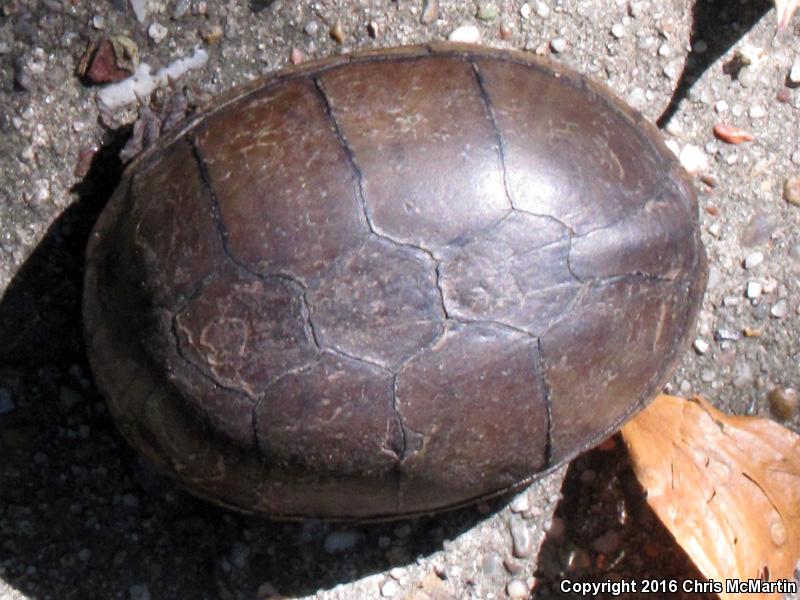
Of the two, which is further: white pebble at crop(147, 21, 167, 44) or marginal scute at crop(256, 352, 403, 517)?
white pebble at crop(147, 21, 167, 44)

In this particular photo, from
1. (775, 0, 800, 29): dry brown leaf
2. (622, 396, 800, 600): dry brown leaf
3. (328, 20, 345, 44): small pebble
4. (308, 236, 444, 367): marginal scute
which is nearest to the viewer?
(308, 236, 444, 367): marginal scute

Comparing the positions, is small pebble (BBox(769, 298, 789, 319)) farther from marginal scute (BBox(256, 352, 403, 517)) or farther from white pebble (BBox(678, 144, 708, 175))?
marginal scute (BBox(256, 352, 403, 517))

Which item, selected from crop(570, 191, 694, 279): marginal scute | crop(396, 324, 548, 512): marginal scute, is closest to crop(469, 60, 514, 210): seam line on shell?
crop(570, 191, 694, 279): marginal scute

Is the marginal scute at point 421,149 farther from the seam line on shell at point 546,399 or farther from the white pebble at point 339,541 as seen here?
the white pebble at point 339,541

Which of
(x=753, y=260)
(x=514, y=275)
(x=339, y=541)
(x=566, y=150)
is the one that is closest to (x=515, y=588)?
(x=339, y=541)

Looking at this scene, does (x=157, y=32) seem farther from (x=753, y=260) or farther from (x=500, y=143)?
(x=753, y=260)

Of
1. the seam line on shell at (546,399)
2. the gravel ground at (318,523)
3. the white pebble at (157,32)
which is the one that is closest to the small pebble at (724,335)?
the gravel ground at (318,523)
